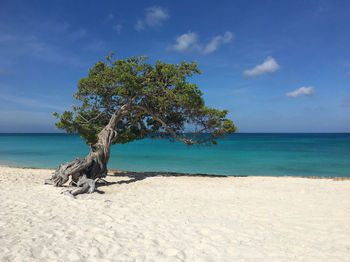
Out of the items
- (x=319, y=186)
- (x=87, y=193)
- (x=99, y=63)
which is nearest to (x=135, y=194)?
(x=87, y=193)

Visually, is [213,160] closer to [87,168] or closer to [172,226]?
[87,168]

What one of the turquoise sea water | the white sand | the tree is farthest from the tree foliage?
the turquoise sea water

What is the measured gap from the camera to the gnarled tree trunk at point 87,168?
9324 millimetres

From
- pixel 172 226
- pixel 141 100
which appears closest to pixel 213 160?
pixel 141 100

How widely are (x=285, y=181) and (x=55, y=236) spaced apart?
11198 mm

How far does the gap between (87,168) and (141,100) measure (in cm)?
481

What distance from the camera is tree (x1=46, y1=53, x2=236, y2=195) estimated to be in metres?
11.6

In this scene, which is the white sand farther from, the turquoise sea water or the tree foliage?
the turquoise sea water

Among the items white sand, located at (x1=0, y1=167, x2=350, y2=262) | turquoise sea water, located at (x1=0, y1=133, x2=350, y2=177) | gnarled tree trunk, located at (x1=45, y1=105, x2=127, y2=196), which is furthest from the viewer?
turquoise sea water, located at (x1=0, y1=133, x2=350, y2=177)

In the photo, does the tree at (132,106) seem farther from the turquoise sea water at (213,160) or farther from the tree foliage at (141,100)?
the turquoise sea water at (213,160)

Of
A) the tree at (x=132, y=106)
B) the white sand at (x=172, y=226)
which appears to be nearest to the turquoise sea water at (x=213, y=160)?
the tree at (x=132, y=106)

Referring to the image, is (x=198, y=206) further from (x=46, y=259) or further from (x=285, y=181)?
(x=285, y=181)

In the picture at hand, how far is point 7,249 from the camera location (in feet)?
12.6

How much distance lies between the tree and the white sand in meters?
3.81
